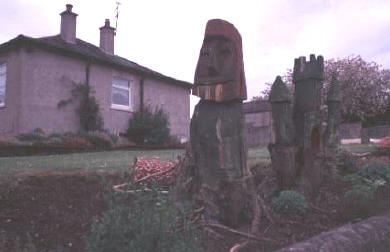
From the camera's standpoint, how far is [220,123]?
4.43 metres

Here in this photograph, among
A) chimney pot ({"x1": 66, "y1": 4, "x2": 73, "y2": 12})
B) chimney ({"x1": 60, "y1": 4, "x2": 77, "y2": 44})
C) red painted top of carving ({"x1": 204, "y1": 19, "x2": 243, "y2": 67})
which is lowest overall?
red painted top of carving ({"x1": 204, "y1": 19, "x2": 243, "y2": 67})

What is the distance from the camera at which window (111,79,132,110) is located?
21047 millimetres

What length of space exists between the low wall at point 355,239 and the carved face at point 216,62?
1744 millimetres

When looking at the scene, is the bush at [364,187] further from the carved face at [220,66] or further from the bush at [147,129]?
the bush at [147,129]

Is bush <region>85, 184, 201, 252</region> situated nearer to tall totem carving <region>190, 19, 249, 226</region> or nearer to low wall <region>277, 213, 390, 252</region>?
low wall <region>277, 213, 390, 252</region>

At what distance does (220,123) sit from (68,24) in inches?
680

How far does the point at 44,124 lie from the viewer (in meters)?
17.3

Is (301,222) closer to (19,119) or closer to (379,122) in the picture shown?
(19,119)

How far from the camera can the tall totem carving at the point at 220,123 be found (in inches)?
170

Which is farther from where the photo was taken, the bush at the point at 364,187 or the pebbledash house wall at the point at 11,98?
the pebbledash house wall at the point at 11,98

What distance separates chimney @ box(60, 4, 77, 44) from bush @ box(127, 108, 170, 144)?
180 inches

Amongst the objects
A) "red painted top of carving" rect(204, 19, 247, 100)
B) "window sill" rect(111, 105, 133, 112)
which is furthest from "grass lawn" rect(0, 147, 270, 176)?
"window sill" rect(111, 105, 133, 112)

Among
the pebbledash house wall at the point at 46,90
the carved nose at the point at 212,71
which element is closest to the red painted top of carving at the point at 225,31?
the carved nose at the point at 212,71

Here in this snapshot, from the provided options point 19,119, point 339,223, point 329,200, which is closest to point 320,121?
point 329,200
